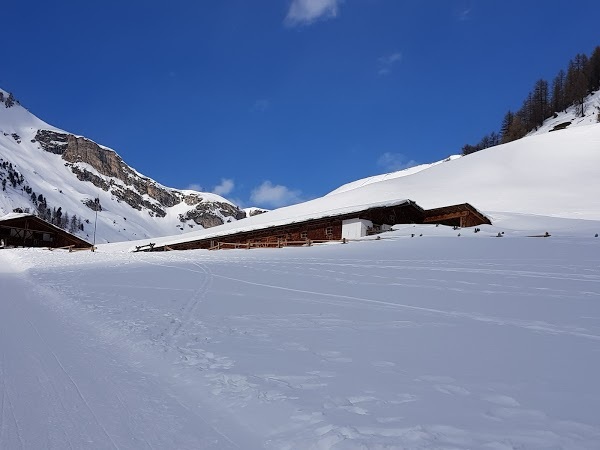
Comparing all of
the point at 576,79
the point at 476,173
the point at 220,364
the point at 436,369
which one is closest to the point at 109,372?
the point at 220,364

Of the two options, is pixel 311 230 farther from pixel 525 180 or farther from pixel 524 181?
pixel 525 180

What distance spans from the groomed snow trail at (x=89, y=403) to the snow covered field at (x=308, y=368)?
0.06ft

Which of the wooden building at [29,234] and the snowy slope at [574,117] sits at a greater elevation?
the snowy slope at [574,117]

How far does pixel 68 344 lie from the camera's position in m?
5.63

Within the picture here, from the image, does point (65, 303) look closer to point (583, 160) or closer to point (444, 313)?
point (444, 313)

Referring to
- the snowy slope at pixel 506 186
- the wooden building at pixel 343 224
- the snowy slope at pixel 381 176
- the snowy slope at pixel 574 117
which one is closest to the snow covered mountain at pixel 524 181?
the snowy slope at pixel 506 186

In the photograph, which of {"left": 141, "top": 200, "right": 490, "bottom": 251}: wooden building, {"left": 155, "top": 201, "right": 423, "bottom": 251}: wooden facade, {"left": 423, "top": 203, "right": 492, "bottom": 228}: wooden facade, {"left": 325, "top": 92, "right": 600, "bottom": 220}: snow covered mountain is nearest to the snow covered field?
{"left": 141, "top": 200, "right": 490, "bottom": 251}: wooden building

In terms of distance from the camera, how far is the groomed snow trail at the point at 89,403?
316cm

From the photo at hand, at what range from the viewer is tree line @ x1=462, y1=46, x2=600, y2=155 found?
9244 cm

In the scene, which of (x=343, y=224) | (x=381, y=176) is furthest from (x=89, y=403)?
(x=381, y=176)

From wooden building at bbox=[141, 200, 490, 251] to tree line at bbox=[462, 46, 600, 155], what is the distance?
249 ft

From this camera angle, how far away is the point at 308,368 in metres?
4.60

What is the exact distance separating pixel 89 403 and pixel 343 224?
25720mm

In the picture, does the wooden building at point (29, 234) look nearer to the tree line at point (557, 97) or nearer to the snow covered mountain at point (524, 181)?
the snow covered mountain at point (524, 181)
